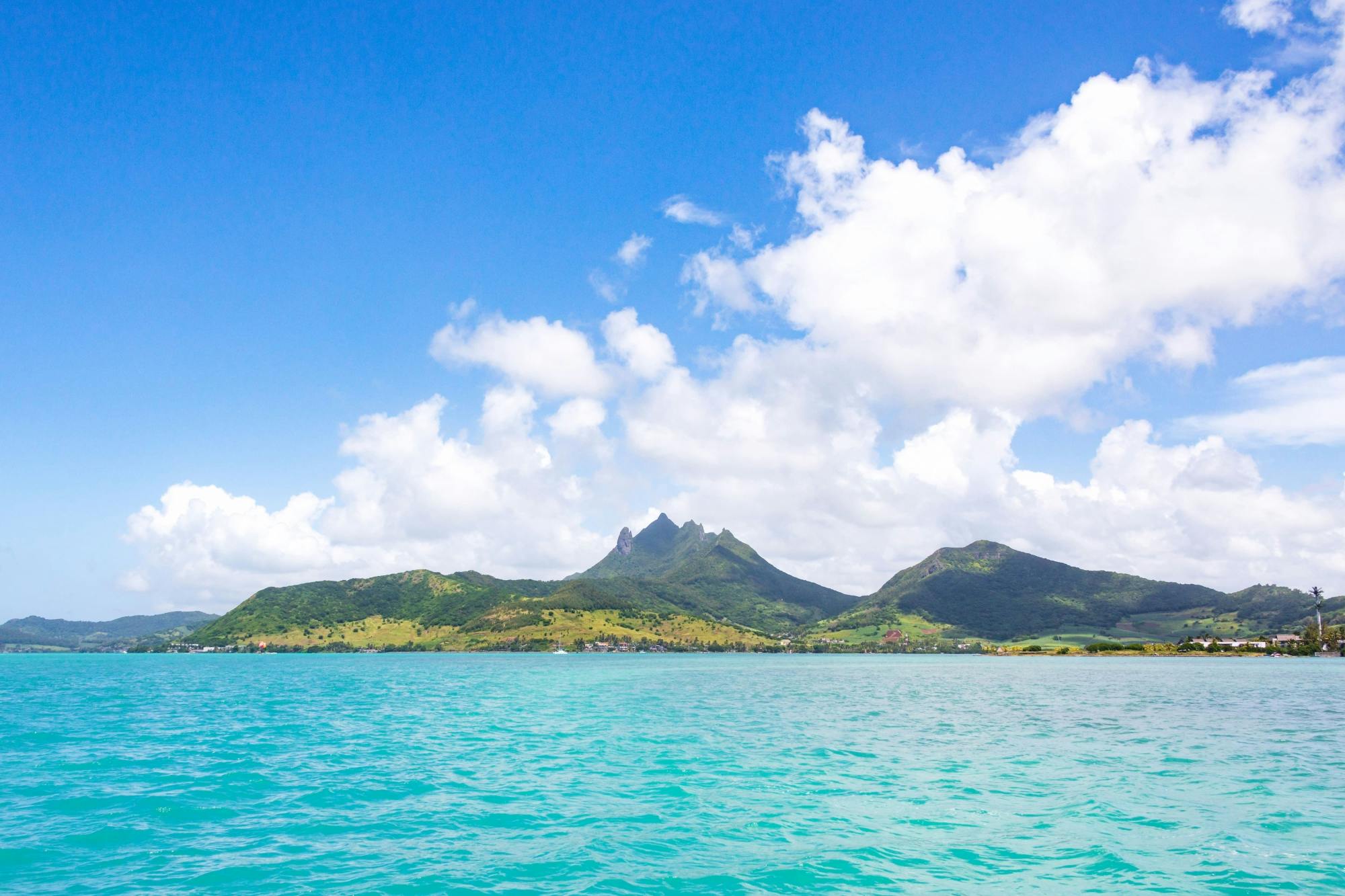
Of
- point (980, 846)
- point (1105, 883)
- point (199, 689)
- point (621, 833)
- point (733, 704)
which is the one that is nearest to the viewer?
point (1105, 883)

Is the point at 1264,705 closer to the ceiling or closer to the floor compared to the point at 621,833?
closer to the floor

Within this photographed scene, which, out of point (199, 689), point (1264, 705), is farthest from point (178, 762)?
point (1264, 705)

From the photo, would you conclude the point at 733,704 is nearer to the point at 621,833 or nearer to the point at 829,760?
the point at 829,760

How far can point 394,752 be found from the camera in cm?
4956

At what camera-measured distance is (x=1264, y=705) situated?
85938mm

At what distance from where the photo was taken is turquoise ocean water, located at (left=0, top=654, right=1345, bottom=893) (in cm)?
2375

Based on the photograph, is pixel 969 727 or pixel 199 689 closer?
pixel 969 727

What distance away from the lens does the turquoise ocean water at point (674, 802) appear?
23.8 m

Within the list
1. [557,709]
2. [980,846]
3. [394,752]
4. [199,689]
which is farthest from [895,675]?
[980,846]

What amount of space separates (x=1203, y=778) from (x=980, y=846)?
70.1 ft

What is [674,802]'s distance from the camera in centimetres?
3403

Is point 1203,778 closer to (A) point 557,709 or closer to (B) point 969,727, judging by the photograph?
(B) point 969,727

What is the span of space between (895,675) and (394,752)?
496 feet

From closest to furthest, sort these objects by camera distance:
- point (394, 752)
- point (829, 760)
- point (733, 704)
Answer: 1. point (829, 760)
2. point (394, 752)
3. point (733, 704)
